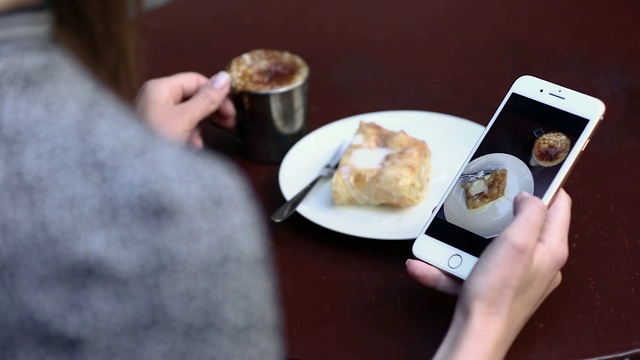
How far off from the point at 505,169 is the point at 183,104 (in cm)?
49

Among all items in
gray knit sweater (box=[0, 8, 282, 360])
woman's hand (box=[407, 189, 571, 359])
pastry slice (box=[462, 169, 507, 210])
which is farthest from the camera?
pastry slice (box=[462, 169, 507, 210])

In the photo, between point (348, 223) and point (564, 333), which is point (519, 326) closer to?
point (564, 333)

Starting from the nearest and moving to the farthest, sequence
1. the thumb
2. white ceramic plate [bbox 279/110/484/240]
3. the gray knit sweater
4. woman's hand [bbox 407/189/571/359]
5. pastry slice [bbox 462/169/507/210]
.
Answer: the gray knit sweater
woman's hand [bbox 407/189/571/359]
pastry slice [bbox 462/169/507/210]
white ceramic plate [bbox 279/110/484/240]
the thumb

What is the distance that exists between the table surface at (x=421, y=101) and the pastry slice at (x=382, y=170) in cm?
7

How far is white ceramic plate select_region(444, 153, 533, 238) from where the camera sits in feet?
2.82

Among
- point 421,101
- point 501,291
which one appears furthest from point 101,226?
point 421,101

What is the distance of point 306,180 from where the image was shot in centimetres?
109

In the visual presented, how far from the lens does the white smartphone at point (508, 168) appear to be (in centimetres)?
85

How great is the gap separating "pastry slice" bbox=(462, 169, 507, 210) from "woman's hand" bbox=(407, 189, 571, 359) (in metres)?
0.06

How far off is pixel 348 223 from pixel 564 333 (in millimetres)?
309

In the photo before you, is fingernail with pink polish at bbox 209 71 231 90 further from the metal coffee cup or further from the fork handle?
the fork handle

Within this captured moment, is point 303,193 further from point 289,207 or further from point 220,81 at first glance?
point 220,81

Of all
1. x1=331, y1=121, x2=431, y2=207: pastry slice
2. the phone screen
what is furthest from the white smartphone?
x1=331, y1=121, x2=431, y2=207: pastry slice

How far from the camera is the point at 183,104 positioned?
3.63 ft
